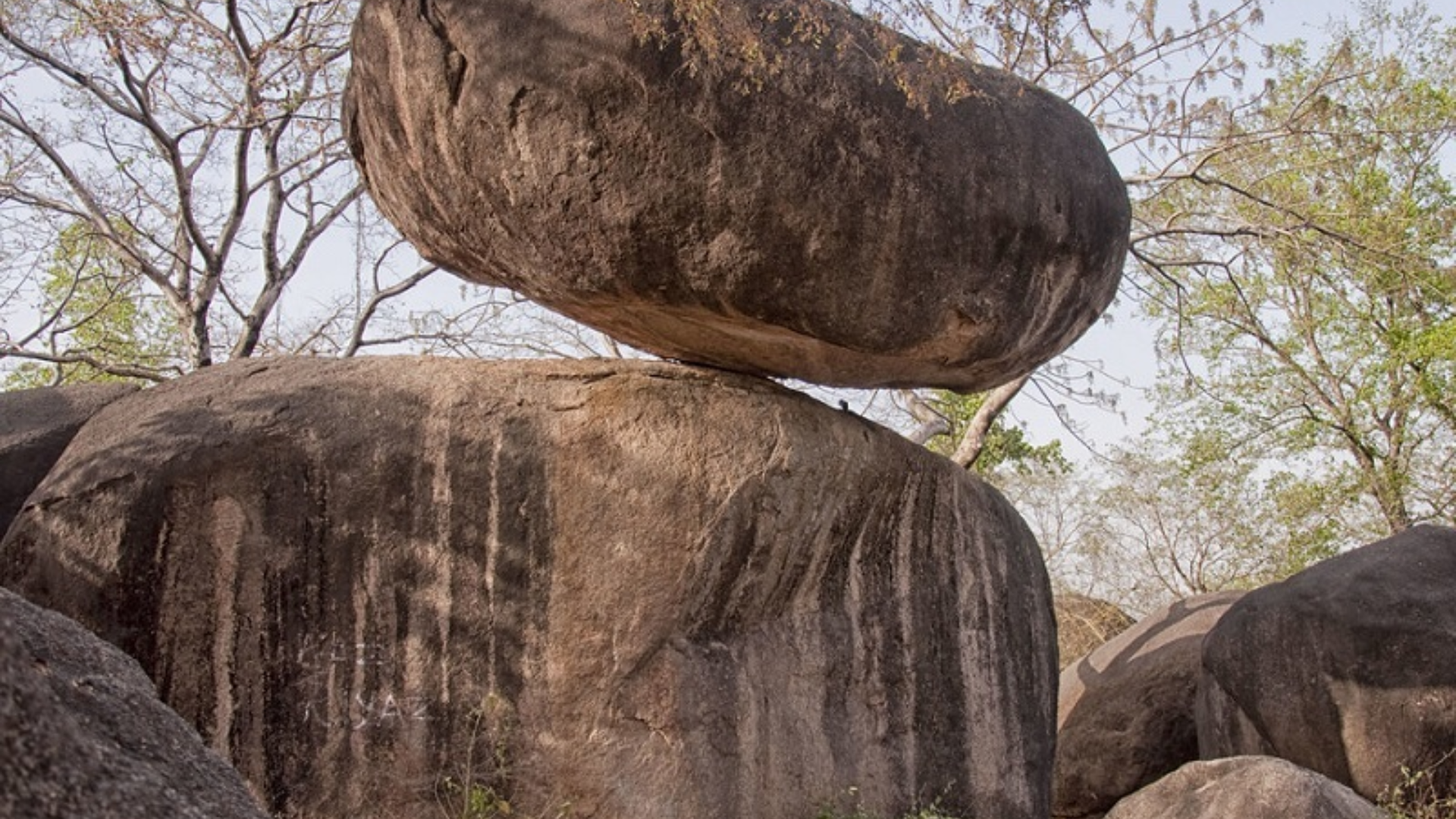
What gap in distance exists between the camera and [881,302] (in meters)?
6.39

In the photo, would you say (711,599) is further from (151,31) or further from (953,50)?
(151,31)

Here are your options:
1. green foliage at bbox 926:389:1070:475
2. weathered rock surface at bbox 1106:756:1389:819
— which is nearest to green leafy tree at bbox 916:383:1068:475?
green foliage at bbox 926:389:1070:475

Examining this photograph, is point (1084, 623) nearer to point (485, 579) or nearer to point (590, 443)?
point (590, 443)

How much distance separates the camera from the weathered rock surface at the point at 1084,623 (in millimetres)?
13391

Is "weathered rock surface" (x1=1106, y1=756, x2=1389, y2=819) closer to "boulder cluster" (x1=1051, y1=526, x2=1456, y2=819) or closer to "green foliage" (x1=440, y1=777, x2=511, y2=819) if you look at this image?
"boulder cluster" (x1=1051, y1=526, x2=1456, y2=819)

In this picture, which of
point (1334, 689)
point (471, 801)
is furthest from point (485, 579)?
point (1334, 689)

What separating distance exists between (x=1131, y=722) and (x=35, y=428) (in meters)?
6.70

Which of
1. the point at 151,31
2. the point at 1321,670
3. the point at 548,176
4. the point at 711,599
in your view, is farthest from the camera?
the point at 151,31

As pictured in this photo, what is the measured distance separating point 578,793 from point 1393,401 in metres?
13.0

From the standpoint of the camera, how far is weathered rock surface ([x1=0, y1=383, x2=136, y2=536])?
719 centimetres

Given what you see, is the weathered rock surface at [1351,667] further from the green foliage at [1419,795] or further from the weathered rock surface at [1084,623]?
the weathered rock surface at [1084,623]

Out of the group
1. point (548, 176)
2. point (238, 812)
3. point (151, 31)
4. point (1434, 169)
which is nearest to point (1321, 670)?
point (548, 176)

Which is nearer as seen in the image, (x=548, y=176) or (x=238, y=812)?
(x=238, y=812)

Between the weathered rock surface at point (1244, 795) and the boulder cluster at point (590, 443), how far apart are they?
1217 mm
